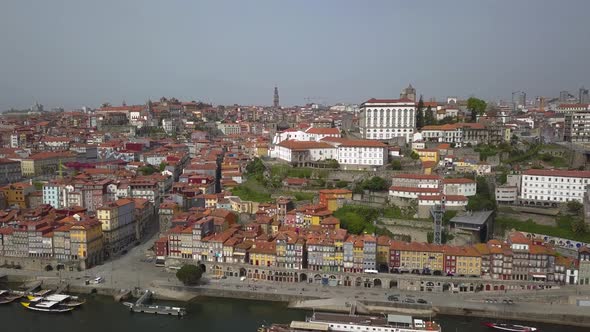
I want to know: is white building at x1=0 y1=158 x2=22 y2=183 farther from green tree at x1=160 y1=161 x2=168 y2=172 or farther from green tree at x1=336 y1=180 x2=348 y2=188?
green tree at x1=336 y1=180 x2=348 y2=188

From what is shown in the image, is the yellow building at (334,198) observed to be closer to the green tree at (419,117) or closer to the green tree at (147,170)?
the green tree at (419,117)

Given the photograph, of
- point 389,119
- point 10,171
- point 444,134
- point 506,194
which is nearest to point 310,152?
point 389,119

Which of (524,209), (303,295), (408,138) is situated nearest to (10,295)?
(303,295)

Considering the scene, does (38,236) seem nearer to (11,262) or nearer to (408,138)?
(11,262)

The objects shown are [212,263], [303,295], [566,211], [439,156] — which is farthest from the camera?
[439,156]

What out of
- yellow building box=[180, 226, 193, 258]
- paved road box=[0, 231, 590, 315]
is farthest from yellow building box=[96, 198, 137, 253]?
yellow building box=[180, 226, 193, 258]

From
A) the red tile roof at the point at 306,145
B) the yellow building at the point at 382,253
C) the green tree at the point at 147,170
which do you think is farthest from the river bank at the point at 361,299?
the green tree at the point at 147,170
